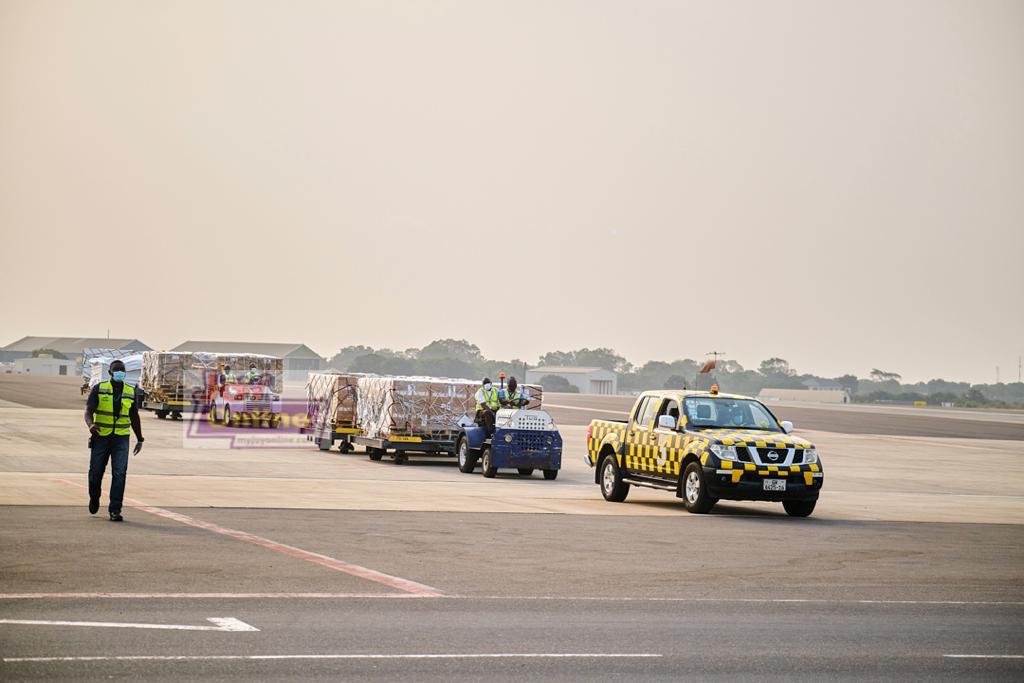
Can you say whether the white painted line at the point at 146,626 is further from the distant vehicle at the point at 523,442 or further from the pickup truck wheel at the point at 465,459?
the pickup truck wheel at the point at 465,459

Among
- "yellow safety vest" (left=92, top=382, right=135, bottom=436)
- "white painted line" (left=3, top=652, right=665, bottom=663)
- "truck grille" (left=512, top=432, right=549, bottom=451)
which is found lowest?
"white painted line" (left=3, top=652, right=665, bottom=663)

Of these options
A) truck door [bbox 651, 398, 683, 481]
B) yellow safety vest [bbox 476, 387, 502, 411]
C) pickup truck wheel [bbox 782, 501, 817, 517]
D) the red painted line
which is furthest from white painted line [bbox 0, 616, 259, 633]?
yellow safety vest [bbox 476, 387, 502, 411]

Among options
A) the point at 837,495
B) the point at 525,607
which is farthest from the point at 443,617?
the point at 837,495

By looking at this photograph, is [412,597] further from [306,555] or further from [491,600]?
[306,555]

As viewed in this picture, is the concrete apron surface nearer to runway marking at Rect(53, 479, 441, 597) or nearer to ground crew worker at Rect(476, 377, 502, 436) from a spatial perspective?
ground crew worker at Rect(476, 377, 502, 436)

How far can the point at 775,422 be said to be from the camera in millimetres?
22422

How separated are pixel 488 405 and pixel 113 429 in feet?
43.0

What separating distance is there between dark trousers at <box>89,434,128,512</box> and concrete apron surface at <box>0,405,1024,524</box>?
6.52 feet

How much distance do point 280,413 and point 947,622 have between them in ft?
123

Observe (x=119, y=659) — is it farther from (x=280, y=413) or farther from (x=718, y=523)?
(x=280, y=413)

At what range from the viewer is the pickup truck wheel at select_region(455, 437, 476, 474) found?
30.1m

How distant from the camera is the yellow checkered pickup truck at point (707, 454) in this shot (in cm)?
2077

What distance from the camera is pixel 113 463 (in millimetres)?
17406

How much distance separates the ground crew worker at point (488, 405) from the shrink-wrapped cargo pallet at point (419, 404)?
312cm
